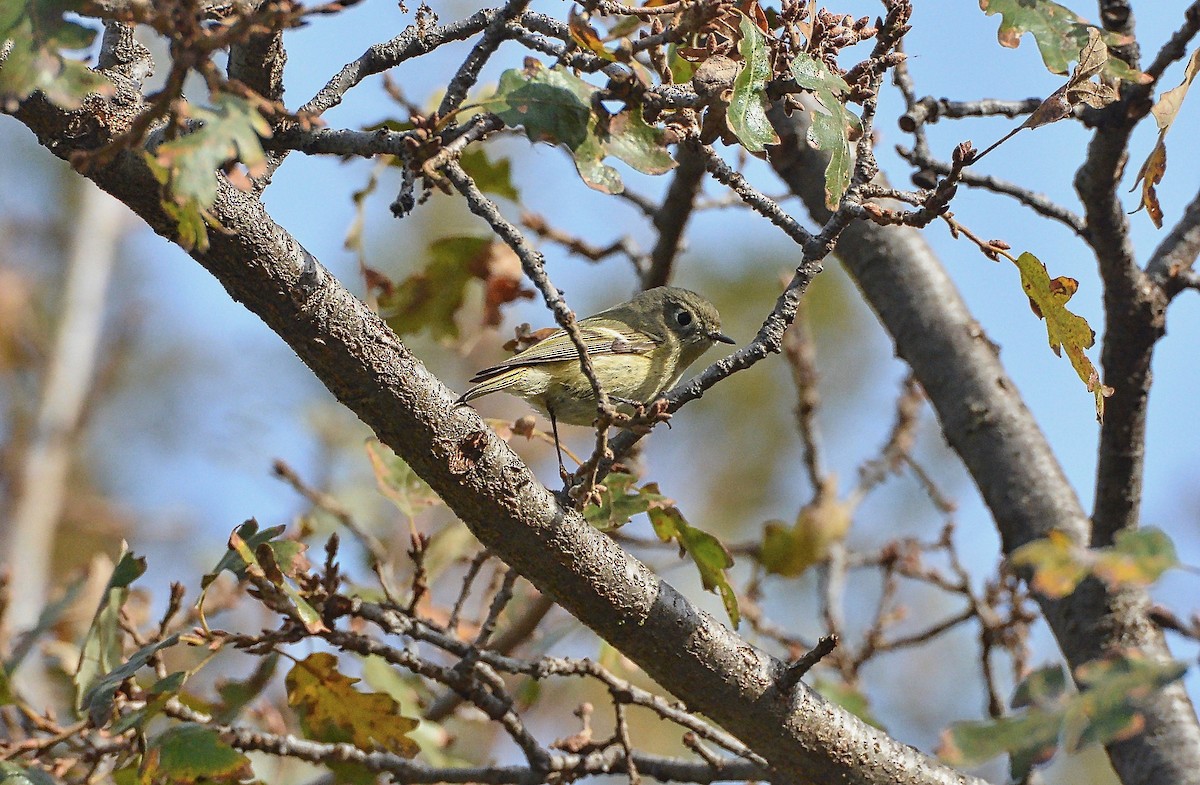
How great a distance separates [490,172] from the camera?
379 cm

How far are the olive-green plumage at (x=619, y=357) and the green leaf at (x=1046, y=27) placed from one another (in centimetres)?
177

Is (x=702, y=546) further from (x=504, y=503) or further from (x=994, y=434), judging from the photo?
(x=994, y=434)

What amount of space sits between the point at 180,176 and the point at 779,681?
1.48m

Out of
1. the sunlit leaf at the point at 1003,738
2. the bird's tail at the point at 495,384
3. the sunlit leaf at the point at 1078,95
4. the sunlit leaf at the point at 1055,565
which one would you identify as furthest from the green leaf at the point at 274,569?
the sunlit leaf at the point at 1078,95

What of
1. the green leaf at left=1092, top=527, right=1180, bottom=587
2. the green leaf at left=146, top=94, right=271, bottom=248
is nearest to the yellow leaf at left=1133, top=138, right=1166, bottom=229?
the green leaf at left=1092, top=527, right=1180, bottom=587

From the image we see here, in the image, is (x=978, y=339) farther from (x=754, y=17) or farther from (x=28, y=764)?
(x=28, y=764)

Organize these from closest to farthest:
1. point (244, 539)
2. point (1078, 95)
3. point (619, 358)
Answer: point (1078, 95) → point (244, 539) → point (619, 358)

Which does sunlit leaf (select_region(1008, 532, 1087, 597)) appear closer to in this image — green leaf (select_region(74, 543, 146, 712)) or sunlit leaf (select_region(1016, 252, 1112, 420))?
sunlit leaf (select_region(1016, 252, 1112, 420))

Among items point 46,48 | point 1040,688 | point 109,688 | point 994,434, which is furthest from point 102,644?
point 994,434

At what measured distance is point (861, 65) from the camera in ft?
6.46

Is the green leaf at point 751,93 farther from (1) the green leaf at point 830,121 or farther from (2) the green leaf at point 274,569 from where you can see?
(2) the green leaf at point 274,569

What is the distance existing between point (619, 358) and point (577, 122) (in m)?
2.46

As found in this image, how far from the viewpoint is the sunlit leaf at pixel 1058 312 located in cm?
201

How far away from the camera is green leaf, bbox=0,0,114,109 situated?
1.33m
